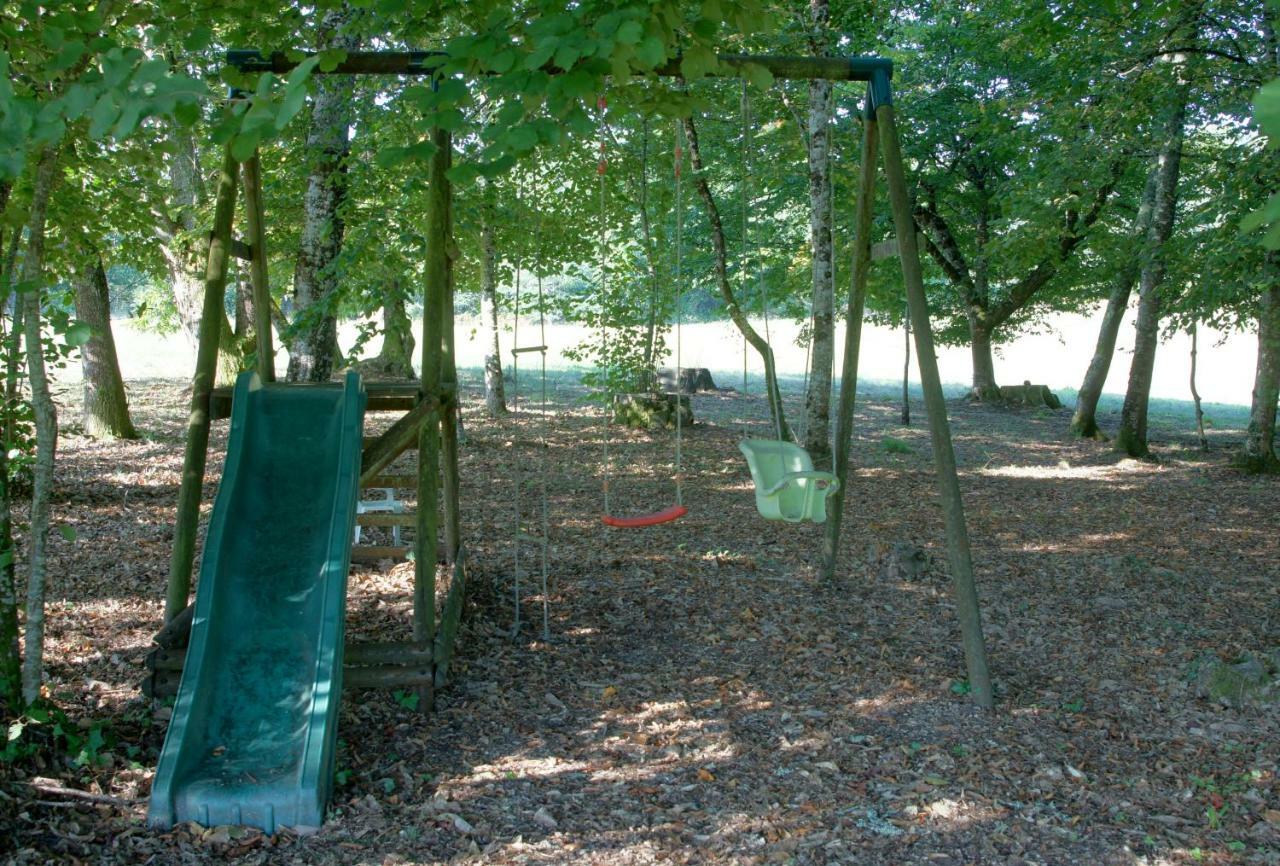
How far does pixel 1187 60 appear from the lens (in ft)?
36.2

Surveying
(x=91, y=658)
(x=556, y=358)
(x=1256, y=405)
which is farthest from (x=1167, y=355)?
(x=91, y=658)

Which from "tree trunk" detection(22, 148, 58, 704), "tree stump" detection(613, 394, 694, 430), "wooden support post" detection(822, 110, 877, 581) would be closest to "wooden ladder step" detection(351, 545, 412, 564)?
"tree trunk" detection(22, 148, 58, 704)

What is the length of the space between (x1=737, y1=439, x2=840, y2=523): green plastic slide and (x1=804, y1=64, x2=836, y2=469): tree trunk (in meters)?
2.86

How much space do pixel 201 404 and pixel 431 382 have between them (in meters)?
1.13

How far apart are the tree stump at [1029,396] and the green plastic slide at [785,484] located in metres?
18.6

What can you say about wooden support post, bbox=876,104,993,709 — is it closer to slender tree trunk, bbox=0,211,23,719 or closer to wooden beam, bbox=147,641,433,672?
wooden beam, bbox=147,641,433,672

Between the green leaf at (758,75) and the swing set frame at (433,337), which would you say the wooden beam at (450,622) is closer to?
the swing set frame at (433,337)

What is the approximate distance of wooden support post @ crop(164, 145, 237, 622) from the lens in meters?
4.70

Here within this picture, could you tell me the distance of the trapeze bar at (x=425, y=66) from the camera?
474 centimetres

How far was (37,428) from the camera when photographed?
3.68 m

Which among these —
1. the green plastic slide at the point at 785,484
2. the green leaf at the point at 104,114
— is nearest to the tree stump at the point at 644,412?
the green plastic slide at the point at 785,484

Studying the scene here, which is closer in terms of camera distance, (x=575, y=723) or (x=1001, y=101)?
(x=575, y=723)

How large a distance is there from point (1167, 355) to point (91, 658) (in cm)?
4679

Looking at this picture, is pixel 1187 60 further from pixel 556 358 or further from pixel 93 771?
pixel 556 358
